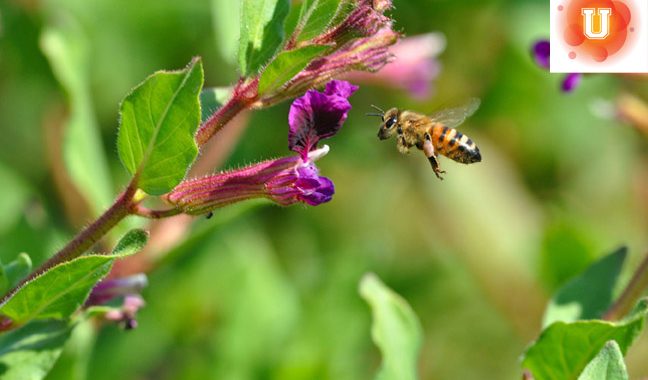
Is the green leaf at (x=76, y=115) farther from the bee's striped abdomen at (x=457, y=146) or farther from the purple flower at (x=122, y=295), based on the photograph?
the bee's striped abdomen at (x=457, y=146)

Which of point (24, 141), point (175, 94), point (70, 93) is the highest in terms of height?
point (175, 94)

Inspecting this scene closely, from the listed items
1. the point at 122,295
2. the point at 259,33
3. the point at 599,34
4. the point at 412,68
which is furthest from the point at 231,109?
the point at 412,68

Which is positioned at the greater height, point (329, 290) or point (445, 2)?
point (445, 2)

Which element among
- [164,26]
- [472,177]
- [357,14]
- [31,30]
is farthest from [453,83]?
[357,14]

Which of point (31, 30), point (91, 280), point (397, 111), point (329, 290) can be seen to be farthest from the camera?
point (31, 30)

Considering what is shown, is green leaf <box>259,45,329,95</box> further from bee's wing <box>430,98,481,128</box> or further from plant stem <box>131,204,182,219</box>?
bee's wing <box>430,98,481,128</box>

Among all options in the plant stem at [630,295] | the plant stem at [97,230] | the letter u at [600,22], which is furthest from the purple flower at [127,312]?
the letter u at [600,22]

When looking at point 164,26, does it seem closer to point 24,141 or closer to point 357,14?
point 24,141
